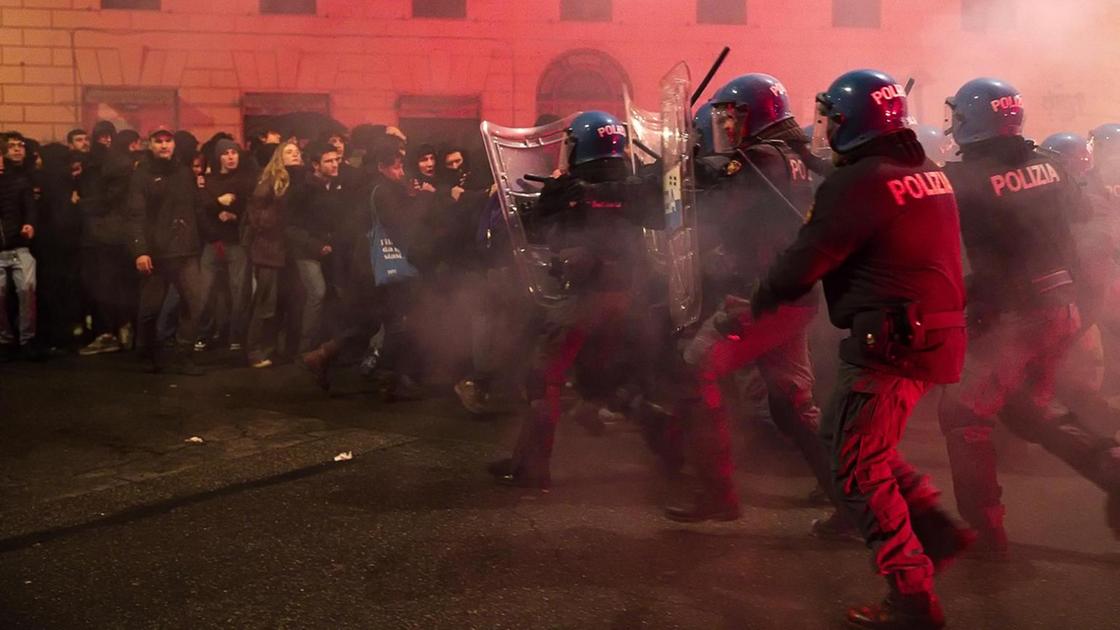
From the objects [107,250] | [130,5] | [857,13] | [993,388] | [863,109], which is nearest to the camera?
[863,109]

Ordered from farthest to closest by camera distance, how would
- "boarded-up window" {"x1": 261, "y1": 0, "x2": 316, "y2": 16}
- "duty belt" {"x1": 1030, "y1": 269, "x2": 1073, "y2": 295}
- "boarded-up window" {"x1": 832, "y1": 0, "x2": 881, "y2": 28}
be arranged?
"boarded-up window" {"x1": 261, "y1": 0, "x2": 316, "y2": 16} → "boarded-up window" {"x1": 832, "y1": 0, "x2": 881, "y2": 28} → "duty belt" {"x1": 1030, "y1": 269, "x2": 1073, "y2": 295}

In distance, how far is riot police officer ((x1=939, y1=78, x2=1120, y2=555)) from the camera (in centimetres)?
366

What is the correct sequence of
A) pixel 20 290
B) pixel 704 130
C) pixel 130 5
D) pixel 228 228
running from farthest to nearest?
pixel 130 5 < pixel 228 228 < pixel 20 290 < pixel 704 130

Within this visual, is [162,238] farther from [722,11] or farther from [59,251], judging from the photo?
[722,11]

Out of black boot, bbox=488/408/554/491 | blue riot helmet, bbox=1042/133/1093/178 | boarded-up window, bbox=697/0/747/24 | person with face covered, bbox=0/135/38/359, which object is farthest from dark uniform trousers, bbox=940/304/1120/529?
boarded-up window, bbox=697/0/747/24

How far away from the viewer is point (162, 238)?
7.59 metres

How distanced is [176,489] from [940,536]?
10.0ft

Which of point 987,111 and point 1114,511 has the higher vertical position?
point 987,111

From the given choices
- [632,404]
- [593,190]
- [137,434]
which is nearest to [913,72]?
[632,404]

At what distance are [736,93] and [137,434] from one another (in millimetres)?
3534

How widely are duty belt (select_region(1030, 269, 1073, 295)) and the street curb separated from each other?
3003mm

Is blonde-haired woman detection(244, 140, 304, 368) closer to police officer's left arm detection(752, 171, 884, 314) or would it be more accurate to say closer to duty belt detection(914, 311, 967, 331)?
police officer's left arm detection(752, 171, 884, 314)

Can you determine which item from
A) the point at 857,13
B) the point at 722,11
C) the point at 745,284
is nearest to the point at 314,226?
the point at 745,284

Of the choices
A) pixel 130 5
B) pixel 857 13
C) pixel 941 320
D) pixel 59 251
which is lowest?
pixel 941 320
